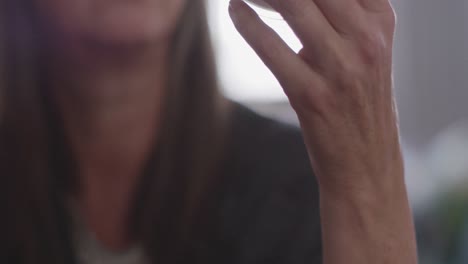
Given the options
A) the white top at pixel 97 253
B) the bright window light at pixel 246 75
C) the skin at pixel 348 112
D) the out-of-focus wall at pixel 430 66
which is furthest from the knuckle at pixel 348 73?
the out-of-focus wall at pixel 430 66

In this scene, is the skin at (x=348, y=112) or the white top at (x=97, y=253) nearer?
the skin at (x=348, y=112)

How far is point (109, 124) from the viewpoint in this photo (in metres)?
0.90

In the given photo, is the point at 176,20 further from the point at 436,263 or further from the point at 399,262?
the point at 436,263

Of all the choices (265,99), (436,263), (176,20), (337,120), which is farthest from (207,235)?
(265,99)

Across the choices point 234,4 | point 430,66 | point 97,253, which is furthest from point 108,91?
point 430,66

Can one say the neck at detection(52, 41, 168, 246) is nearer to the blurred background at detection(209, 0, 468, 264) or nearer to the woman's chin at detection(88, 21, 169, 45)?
the woman's chin at detection(88, 21, 169, 45)

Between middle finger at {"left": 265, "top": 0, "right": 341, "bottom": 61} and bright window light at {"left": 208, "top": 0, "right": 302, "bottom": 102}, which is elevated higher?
middle finger at {"left": 265, "top": 0, "right": 341, "bottom": 61}

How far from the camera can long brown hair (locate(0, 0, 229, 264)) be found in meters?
0.87

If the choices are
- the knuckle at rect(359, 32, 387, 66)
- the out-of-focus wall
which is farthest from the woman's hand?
the out-of-focus wall

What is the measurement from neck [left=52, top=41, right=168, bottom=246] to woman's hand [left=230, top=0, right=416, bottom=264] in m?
0.38

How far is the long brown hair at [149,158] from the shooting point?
2.85ft

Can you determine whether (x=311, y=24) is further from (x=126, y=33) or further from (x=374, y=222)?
(x=126, y=33)

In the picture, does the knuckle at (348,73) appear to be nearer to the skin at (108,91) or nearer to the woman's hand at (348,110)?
the woman's hand at (348,110)

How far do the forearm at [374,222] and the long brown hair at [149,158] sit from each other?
343mm
